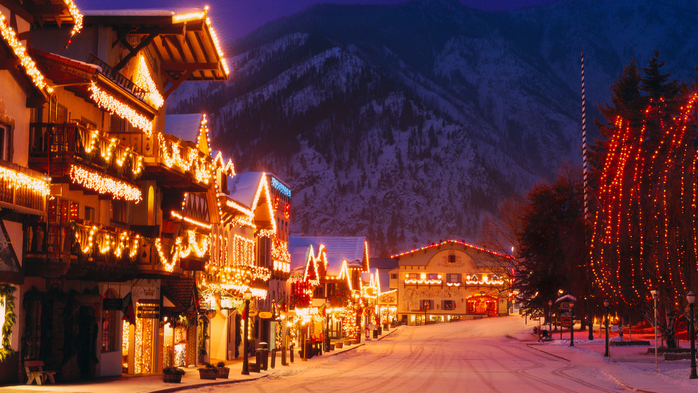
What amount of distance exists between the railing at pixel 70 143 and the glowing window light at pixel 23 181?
1235mm

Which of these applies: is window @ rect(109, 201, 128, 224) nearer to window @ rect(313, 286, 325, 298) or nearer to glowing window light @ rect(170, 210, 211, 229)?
glowing window light @ rect(170, 210, 211, 229)

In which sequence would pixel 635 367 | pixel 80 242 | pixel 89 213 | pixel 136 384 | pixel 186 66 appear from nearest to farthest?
pixel 80 242 < pixel 136 384 < pixel 89 213 < pixel 186 66 < pixel 635 367

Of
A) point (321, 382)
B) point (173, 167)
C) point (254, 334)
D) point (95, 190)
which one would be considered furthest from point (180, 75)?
point (254, 334)

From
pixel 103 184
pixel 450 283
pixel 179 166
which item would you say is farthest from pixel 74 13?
pixel 450 283

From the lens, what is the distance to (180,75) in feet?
120

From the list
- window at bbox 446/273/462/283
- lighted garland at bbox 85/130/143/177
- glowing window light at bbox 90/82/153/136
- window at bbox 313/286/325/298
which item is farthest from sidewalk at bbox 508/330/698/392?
window at bbox 446/273/462/283

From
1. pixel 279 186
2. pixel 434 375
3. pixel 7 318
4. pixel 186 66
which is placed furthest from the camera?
pixel 279 186

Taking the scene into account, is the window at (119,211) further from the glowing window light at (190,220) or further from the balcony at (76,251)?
the glowing window light at (190,220)

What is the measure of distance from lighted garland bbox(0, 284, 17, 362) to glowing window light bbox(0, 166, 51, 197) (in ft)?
8.89

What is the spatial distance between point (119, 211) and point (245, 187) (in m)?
18.1

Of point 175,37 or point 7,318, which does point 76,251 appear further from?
point 175,37

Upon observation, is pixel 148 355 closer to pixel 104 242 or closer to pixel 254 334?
pixel 104 242

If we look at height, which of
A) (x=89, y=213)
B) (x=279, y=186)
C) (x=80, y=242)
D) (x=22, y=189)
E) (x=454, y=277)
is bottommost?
(x=454, y=277)

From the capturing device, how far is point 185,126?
38.0 metres
